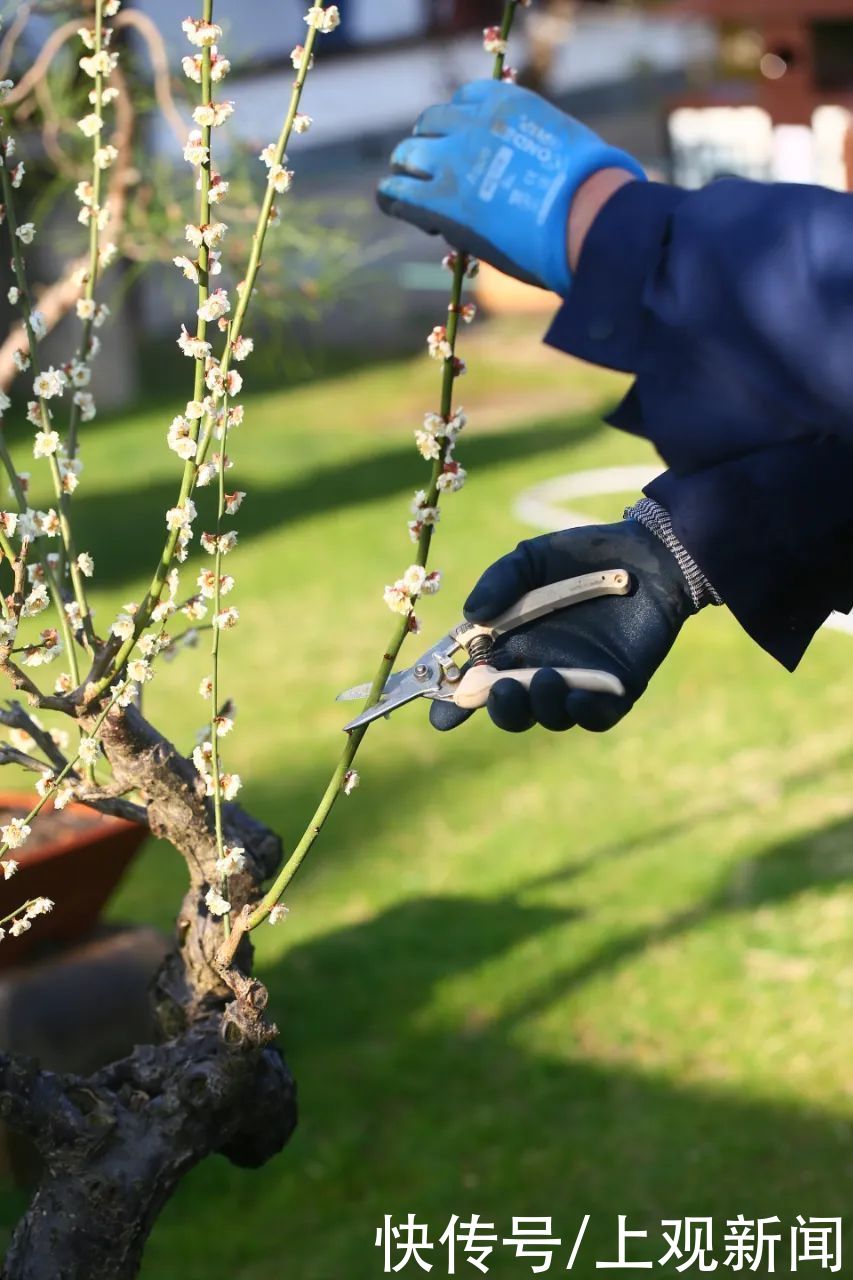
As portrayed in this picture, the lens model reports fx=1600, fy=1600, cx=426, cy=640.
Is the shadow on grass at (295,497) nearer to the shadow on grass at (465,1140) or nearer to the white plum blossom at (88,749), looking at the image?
the shadow on grass at (465,1140)

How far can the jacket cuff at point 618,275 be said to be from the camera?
5.80ft

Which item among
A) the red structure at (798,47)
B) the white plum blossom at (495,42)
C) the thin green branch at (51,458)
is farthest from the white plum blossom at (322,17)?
the red structure at (798,47)

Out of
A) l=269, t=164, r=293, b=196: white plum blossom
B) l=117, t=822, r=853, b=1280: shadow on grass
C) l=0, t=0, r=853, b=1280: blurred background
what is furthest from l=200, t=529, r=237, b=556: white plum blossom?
l=117, t=822, r=853, b=1280: shadow on grass

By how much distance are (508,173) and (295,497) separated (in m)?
6.47

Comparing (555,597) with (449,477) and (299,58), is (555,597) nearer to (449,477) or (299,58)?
(449,477)

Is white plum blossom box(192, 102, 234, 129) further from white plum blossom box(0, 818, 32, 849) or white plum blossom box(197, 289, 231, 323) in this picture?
white plum blossom box(0, 818, 32, 849)

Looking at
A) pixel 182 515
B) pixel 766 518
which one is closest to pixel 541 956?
pixel 766 518

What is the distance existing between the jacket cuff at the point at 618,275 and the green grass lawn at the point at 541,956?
1.65 m

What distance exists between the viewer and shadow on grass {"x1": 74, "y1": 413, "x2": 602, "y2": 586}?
754 cm

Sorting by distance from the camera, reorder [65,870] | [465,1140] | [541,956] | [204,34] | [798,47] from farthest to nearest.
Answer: [798,47], [541,956], [465,1140], [65,870], [204,34]

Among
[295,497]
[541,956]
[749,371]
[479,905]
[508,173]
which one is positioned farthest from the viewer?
[295,497]

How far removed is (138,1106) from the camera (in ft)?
5.56

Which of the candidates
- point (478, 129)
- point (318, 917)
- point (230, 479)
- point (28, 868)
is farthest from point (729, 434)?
point (230, 479)

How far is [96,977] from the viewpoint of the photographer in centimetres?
308
